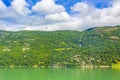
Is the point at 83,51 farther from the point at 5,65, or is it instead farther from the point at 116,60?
the point at 5,65

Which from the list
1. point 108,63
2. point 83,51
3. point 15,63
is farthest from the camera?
point 83,51

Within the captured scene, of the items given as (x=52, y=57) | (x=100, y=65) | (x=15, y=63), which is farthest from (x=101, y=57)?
(x=15, y=63)

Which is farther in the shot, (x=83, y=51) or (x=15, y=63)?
(x=83, y=51)

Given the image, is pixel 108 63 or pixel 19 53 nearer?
pixel 108 63

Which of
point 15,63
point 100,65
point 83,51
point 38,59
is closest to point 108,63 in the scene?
point 100,65

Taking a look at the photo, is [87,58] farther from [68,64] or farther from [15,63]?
[15,63]

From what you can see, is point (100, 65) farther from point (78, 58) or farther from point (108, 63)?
point (78, 58)

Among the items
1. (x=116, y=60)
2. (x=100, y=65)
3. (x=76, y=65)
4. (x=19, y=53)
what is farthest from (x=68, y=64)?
(x=19, y=53)

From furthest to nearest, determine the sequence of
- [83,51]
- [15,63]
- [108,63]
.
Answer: [83,51] → [15,63] → [108,63]
